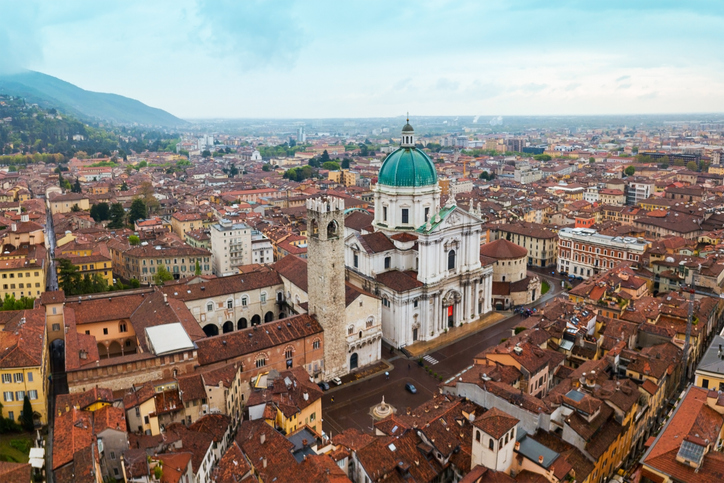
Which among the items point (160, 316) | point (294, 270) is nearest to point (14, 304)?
point (160, 316)

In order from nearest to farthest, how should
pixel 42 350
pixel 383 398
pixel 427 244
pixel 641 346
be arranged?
pixel 42 350 < pixel 383 398 < pixel 641 346 < pixel 427 244

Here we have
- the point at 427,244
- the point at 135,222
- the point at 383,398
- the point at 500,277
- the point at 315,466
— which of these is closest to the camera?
the point at 315,466

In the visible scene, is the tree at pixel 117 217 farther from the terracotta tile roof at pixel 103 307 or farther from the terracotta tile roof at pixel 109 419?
the terracotta tile roof at pixel 109 419

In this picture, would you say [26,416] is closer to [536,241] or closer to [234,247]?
[234,247]

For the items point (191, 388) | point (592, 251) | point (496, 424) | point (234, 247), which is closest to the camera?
point (496, 424)

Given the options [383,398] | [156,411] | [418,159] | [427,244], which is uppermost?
[418,159]

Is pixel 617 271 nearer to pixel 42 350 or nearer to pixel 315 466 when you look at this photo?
pixel 315 466

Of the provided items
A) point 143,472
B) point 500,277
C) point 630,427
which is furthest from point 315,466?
point 500,277
